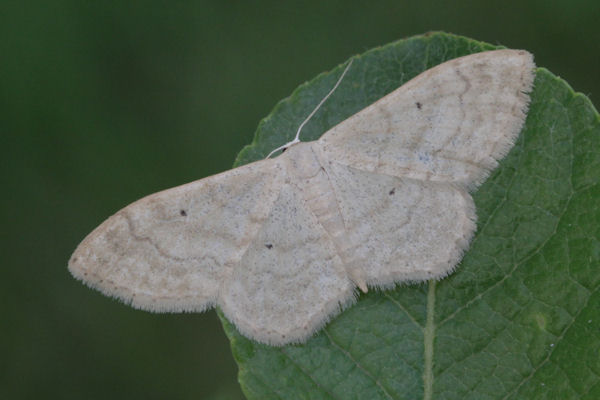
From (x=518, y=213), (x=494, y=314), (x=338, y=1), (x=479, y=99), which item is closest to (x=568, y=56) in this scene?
(x=338, y=1)

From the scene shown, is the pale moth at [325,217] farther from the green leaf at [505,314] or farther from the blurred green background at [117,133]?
the blurred green background at [117,133]

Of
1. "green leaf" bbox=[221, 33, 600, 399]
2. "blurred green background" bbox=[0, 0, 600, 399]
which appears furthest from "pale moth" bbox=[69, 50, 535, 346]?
"blurred green background" bbox=[0, 0, 600, 399]

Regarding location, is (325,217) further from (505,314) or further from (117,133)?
(117,133)

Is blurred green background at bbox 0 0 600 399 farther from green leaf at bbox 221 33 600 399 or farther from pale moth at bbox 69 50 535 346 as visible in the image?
green leaf at bbox 221 33 600 399

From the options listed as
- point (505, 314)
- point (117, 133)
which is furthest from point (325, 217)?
point (117, 133)

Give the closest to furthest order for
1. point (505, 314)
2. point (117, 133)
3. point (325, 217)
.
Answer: point (505, 314) < point (325, 217) < point (117, 133)
